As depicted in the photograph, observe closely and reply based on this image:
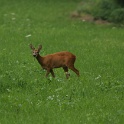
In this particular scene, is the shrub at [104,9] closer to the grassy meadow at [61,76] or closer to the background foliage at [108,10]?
the background foliage at [108,10]

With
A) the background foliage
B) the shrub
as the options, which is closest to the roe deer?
the background foliage

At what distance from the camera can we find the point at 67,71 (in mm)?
14242

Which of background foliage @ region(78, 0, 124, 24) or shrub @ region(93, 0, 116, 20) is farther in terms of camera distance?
shrub @ region(93, 0, 116, 20)

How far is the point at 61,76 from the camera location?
14.4 metres

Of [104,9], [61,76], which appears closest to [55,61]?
[61,76]

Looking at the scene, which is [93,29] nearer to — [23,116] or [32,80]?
[32,80]

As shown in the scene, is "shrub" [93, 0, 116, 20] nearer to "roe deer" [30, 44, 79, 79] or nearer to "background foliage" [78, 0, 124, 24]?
"background foliage" [78, 0, 124, 24]

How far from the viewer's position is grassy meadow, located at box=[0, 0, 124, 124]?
1027 centimetres

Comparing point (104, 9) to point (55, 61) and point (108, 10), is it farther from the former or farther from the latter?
point (55, 61)

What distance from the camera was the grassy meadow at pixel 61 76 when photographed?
10.3 m

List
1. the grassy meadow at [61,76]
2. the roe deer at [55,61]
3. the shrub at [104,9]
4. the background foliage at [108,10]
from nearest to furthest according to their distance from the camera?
the grassy meadow at [61,76], the roe deer at [55,61], the background foliage at [108,10], the shrub at [104,9]

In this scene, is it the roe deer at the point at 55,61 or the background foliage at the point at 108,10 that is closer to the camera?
the roe deer at the point at 55,61

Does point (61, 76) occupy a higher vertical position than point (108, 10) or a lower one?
higher

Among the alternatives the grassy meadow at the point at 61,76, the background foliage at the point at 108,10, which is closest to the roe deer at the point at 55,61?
the grassy meadow at the point at 61,76
